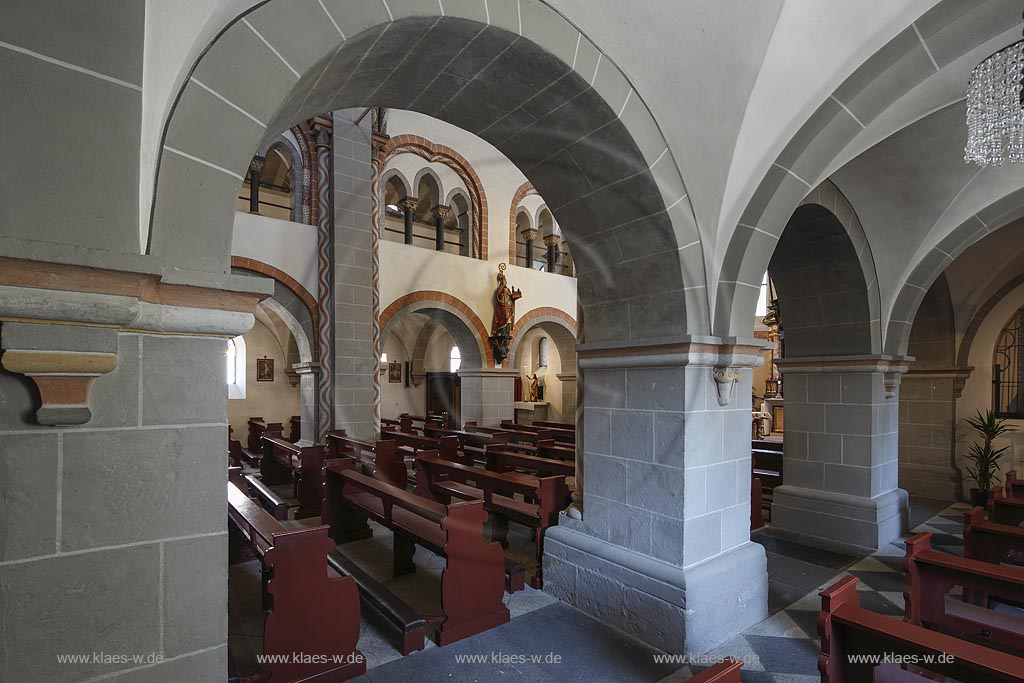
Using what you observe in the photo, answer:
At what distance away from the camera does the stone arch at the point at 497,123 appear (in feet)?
4.81

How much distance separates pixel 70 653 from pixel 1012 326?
936 centimetres

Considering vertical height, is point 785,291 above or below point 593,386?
above

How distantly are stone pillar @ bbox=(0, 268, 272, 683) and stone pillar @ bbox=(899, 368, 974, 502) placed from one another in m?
8.06

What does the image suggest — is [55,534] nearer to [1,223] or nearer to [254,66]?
[1,223]

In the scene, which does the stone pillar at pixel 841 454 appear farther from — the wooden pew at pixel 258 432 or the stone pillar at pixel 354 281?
the wooden pew at pixel 258 432

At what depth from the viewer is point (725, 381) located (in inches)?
118

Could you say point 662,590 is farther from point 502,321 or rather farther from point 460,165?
point 460,165

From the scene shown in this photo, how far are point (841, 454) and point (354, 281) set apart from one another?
6.59 m

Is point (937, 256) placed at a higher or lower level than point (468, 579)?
higher

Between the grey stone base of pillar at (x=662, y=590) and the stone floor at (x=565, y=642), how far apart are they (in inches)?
2.8

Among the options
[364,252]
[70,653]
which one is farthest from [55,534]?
[364,252]

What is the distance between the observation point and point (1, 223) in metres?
1.12

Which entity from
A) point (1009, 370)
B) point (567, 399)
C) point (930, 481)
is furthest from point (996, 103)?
point (567, 399)

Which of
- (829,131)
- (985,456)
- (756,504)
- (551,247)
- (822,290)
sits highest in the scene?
(551,247)
